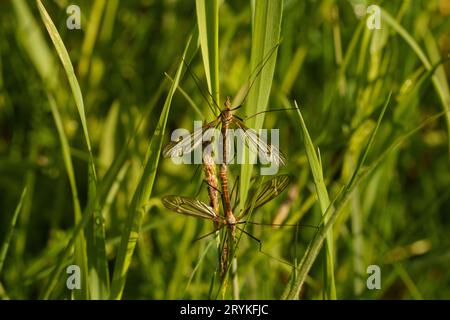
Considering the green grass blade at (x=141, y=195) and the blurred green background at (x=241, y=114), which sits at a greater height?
the blurred green background at (x=241, y=114)

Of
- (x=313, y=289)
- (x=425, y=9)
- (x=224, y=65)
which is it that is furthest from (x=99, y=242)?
(x=425, y=9)

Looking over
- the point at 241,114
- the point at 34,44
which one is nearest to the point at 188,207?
the point at 241,114

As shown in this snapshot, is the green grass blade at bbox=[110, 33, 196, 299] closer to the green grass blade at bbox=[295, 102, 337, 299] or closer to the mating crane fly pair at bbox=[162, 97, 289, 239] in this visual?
the mating crane fly pair at bbox=[162, 97, 289, 239]

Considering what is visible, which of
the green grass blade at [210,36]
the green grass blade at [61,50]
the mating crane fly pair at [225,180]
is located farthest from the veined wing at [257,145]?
the green grass blade at [61,50]

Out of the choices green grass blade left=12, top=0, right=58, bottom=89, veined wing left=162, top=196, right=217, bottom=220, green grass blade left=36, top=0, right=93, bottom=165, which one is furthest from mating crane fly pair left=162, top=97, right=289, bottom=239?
green grass blade left=12, top=0, right=58, bottom=89

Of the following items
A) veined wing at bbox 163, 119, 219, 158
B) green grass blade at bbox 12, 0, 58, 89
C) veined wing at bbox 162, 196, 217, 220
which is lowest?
veined wing at bbox 162, 196, 217, 220

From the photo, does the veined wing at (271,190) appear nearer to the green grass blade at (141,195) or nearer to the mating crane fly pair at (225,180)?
the mating crane fly pair at (225,180)

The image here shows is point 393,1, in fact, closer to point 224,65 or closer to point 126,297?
point 224,65
